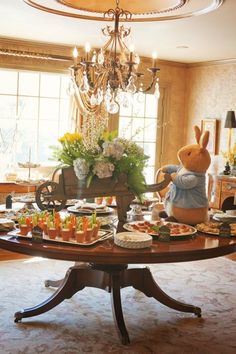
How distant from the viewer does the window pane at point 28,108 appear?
6.25 meters

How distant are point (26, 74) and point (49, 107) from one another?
1.68 feet

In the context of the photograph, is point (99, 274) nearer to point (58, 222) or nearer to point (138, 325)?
point (138, 325)

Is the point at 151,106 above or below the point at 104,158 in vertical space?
above

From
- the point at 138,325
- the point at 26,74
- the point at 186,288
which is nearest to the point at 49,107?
the point at 26,74

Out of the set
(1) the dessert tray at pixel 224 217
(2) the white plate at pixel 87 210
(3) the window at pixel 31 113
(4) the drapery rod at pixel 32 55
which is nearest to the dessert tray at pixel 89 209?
(2) the white plate at pixel 87 210

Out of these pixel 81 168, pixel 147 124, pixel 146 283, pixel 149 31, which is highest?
pixel 149 31

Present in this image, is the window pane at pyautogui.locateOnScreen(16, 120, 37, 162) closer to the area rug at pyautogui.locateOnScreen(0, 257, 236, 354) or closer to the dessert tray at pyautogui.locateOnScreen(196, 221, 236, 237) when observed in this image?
the area rug at pyautogui.locateOnScreen(0, 257, 236, 354)

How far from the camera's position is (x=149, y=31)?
5.04 meters

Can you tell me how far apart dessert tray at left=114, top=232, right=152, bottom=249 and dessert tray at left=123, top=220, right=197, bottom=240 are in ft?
0.51

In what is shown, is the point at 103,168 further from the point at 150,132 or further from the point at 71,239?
the point at 150,132

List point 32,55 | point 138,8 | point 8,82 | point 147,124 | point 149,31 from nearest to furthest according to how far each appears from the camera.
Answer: point 138,8
point 149,31
point 32,55
point 8,82
point 147,124

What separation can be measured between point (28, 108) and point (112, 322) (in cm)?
367

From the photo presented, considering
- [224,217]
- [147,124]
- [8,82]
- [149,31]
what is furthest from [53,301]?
[147,124]

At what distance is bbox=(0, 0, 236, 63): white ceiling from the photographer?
440cm
